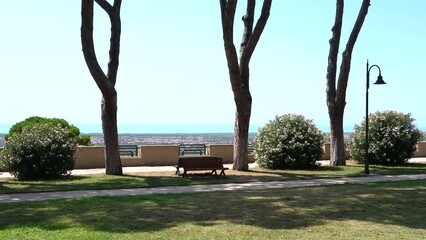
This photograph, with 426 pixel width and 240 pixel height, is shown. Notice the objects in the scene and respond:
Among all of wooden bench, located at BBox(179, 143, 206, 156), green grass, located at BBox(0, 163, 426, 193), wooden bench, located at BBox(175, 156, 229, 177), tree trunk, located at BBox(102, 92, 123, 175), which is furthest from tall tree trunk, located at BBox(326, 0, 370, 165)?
tree trunk, located at BBox(102, 92, 123, 175)

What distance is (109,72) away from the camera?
19516 millimetres

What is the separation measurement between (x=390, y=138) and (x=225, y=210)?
49.4 ft

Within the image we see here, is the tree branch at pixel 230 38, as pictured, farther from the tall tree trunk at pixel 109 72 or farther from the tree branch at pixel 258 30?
the tall tree trunk at pixel 109 72

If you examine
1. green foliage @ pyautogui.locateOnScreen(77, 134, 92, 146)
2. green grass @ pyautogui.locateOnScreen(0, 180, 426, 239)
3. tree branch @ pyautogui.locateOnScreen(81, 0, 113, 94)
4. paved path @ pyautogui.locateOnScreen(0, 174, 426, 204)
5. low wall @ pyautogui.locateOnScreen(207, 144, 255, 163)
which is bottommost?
green grass @ pyautogui.locateOnScreen(0, 180, 426, 239)

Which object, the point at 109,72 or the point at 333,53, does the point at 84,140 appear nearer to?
the point at 109,72

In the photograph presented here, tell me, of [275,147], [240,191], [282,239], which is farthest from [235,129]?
[282,239]

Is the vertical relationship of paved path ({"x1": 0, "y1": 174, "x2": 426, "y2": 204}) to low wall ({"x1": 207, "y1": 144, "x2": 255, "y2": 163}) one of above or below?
below

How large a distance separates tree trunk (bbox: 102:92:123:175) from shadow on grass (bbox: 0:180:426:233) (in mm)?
6089

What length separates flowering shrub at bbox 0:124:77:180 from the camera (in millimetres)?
17750

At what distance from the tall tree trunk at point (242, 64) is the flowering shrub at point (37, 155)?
6403mm

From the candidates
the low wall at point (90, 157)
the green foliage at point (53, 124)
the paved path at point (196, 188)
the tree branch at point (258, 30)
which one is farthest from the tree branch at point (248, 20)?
the green foliage at point (53, 124)

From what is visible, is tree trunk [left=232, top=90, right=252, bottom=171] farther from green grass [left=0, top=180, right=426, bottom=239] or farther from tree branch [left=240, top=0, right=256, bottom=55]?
green grass [left=0, top=180, right=426, bottom=239]

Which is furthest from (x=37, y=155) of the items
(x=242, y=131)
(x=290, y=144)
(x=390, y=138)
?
(x=390, y=138)

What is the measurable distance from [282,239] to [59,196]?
23.6 feet
